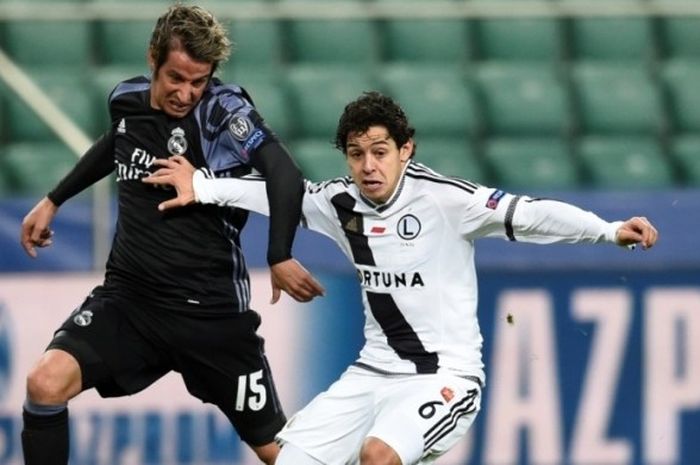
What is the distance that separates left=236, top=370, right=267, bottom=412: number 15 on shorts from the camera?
590 cm

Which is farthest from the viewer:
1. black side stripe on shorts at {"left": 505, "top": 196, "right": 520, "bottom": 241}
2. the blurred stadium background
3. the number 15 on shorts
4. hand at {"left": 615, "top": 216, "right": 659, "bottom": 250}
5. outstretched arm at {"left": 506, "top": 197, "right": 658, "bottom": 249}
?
the blurred stadium background

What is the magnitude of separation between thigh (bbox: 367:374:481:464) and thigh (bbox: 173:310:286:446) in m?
0.52

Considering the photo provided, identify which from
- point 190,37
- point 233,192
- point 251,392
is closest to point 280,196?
point 233,192

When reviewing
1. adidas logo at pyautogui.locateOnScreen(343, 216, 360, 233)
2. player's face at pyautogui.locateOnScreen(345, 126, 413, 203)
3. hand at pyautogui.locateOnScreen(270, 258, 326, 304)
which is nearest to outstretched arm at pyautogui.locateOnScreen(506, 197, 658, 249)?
player's face at pyautogui.locateOnScreen(345, 126, 413, 203)

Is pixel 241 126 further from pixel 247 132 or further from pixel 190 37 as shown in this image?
pixel 190 37

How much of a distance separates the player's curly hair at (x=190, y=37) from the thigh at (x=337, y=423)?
116 cm

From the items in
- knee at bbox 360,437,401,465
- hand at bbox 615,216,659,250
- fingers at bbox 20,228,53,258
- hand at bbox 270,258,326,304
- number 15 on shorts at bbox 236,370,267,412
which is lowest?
knee at bbox 360,437,401,465

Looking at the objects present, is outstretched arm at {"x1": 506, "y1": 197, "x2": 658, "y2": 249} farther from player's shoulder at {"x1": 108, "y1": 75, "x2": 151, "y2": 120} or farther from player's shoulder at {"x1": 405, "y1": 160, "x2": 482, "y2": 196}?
player's shoulder at {"x1": 108, "y1": 75, "x2": 151, "y2": 120}

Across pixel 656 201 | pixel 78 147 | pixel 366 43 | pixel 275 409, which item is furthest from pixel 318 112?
pixel 275 409

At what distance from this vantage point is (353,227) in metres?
5.75

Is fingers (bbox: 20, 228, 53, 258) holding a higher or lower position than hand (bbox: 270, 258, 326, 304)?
higher

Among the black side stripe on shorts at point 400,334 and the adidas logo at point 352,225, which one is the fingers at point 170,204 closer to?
the adidas logo at point 352,225

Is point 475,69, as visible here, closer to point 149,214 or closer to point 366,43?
point 366,43

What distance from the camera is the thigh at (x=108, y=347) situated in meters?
5.62
